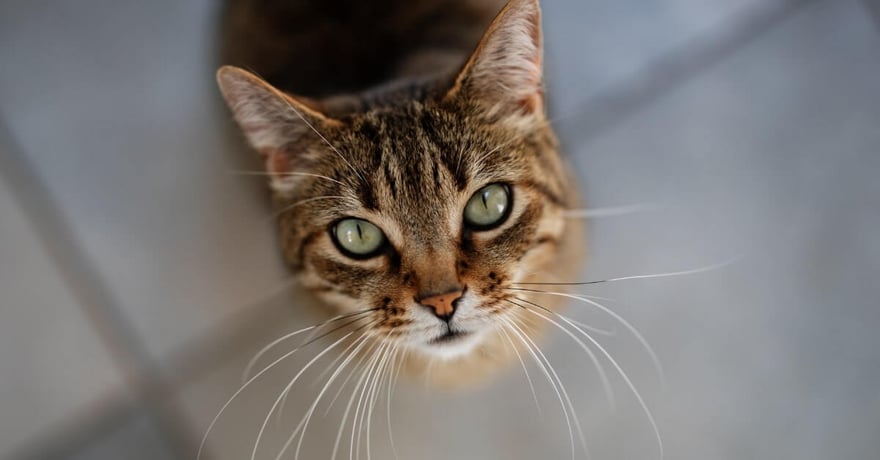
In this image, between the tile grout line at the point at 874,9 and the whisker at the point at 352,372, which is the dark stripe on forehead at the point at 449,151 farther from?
the tile grout line at the point at 874,9

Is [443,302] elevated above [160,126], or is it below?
below

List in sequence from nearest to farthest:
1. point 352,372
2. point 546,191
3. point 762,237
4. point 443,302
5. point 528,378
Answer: point 443,302 < point 546,191 < point 352,372 < point 528,378 < point 762,237

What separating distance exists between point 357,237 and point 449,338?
7.6 inches

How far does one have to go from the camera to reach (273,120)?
104 cm

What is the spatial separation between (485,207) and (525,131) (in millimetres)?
135

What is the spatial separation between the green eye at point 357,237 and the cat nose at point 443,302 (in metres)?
0.11

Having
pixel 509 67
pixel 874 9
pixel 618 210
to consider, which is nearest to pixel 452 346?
pixel 509 67

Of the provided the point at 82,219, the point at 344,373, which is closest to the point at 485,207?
the point at 344,373

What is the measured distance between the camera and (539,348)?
1.28m

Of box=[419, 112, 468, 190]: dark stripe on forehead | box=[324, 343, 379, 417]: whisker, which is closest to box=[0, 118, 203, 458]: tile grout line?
box=[324, 343, 379, 417]: whisker

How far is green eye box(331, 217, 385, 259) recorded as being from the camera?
1.04m

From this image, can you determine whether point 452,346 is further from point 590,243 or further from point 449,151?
point 590,243

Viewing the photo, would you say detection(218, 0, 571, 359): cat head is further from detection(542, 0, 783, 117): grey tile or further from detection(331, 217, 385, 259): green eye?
detection(542, 0, 783, 117): grey tile

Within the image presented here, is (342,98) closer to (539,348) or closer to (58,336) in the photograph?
(539,348)
